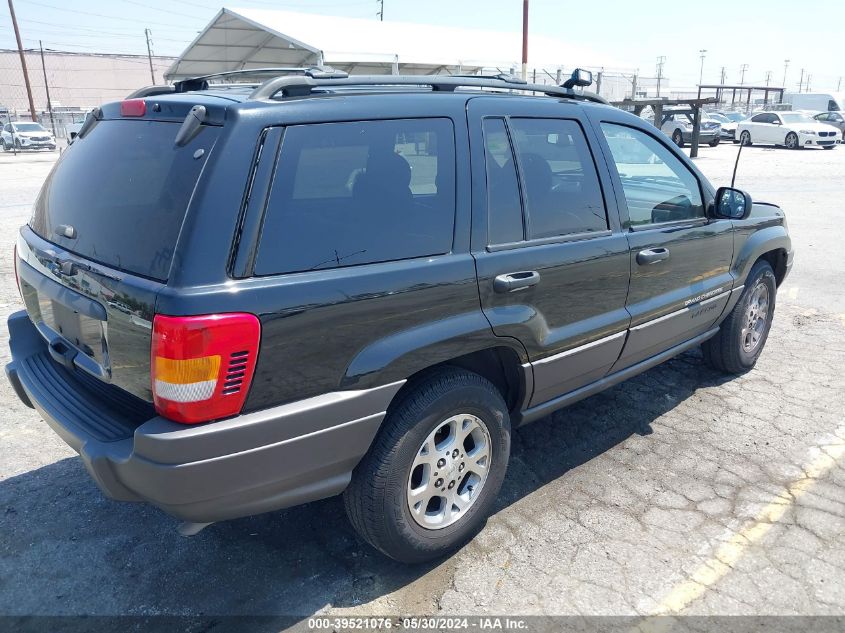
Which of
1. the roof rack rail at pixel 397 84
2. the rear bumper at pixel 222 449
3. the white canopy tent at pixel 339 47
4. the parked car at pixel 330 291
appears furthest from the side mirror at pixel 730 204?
the white canopy tent at pixel 339 47

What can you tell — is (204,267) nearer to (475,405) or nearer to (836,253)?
(475,405)

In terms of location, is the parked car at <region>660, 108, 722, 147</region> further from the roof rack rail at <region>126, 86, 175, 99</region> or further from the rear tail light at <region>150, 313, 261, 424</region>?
the rear tail light at <region>150, 313, 261, 424</region>

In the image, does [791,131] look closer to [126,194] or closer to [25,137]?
[126,194]

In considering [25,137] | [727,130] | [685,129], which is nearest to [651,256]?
[685,129]

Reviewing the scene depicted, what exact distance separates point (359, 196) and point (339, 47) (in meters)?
22.2

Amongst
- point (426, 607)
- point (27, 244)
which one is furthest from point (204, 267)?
point (426, 607)

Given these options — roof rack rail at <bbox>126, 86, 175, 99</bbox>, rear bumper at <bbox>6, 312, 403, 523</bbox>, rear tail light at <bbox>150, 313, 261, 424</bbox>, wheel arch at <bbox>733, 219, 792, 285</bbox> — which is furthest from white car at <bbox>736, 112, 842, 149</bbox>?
rear tail light at <bbox>150, 313, 261, 424</bbox>

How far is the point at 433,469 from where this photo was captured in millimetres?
2713

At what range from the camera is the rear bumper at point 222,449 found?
2.08 m

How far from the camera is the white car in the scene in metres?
26.9

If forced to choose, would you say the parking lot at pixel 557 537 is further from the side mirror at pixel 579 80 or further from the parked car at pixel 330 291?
the side mirror at pixel 579 80

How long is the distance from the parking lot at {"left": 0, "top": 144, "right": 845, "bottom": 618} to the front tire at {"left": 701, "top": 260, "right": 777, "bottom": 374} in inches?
13.7

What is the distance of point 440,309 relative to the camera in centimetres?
254

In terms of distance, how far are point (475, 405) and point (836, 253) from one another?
7.72 m
